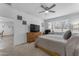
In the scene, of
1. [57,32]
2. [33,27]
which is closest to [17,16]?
[33,27]

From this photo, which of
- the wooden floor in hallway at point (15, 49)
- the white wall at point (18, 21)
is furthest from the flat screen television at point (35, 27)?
the wooden floor in hallway at point (15, 49)

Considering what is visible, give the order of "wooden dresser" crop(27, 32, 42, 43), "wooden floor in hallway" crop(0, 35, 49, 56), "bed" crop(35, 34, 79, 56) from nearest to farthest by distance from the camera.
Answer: "bed" crop(35, 34, 79, 56) → "wooden floor in hallway" crop(0, 35, 49, 56) → "wooden dresser" crop(27, 32, 42, 43)

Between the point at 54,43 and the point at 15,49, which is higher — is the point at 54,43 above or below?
above

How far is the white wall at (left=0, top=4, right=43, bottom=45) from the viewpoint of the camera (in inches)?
69.8

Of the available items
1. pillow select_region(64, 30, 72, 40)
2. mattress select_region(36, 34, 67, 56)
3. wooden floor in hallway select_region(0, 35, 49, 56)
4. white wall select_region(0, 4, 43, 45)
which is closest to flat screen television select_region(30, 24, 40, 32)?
white wall select_region(0, 4, 43, 45)

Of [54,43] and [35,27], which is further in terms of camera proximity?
[54,43]

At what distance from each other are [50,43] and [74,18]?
0.83 metres

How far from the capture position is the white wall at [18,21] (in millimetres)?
1774

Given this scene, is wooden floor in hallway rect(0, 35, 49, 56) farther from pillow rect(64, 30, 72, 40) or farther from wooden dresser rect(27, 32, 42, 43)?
pillow rect(64, 30, 72, 40)

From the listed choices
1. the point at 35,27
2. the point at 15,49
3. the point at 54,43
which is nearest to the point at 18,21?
the point at 35,27

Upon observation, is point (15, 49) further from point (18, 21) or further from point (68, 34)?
point (68, 34)

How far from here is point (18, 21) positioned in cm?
205

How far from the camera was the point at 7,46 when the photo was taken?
179 cm

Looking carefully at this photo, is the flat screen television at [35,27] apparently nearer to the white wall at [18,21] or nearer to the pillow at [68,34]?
the white wall at [18,21]
